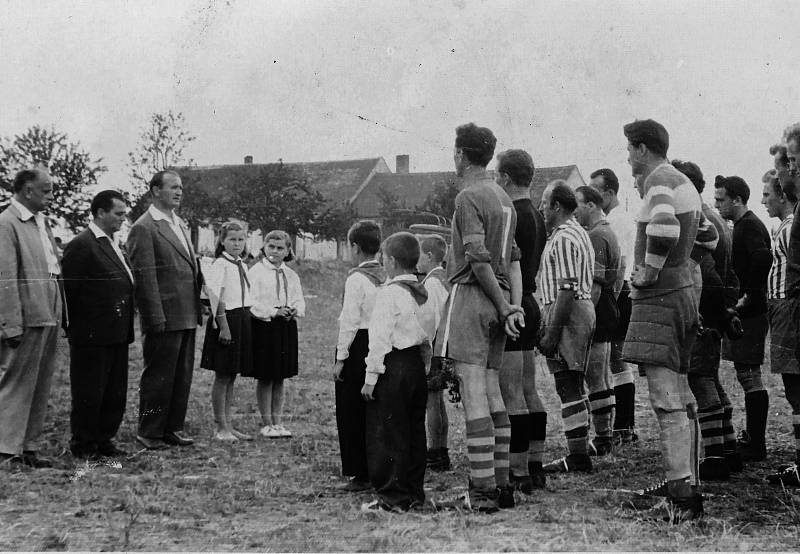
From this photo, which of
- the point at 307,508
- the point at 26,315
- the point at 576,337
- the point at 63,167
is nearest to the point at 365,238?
the point at 576,337

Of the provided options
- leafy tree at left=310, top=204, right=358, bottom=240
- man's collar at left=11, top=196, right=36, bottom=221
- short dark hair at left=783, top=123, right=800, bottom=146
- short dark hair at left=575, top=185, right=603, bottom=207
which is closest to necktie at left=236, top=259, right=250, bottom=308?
man's collar at left=11, top=196, right=36, bottom=221

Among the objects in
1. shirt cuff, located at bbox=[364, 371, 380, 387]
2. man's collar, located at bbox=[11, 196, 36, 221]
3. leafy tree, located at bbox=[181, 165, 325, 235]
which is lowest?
shirt cuff, located at bbox=[364, 371, 380, 387]

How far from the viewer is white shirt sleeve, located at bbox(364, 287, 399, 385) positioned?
5.07 m

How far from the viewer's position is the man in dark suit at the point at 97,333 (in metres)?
6.70

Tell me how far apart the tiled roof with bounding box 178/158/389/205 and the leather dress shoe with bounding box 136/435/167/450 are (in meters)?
18.1

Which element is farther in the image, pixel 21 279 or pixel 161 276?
pixel 161 276

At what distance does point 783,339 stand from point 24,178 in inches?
228

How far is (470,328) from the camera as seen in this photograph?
4.93 m

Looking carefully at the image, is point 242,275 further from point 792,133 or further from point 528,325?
point 792,133

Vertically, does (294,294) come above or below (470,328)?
above

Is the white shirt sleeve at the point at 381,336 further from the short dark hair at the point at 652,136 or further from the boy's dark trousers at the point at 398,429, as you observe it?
the short dark hair at the point at 652,136

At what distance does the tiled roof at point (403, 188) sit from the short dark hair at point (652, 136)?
14763 mm

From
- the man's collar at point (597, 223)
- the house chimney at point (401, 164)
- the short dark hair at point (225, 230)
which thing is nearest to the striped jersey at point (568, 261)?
the man's collar at point (597, 223)

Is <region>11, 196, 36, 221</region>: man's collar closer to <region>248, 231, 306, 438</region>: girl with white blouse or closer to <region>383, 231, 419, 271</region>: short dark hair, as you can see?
<region>248, 231, 306, 438</region>: girl with white blouse
